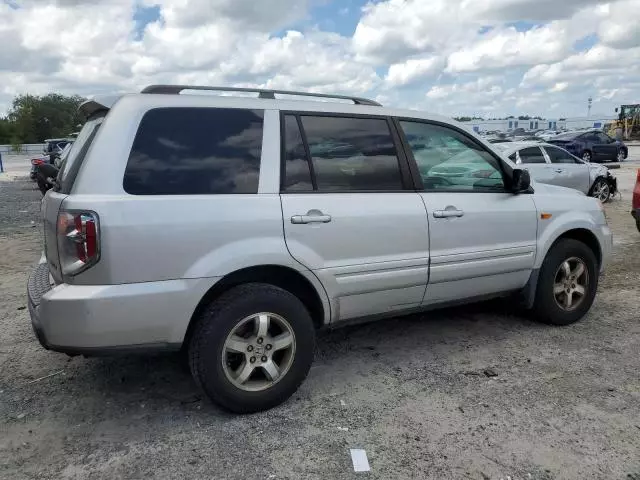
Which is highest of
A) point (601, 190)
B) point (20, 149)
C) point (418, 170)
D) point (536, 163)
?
point (20, 149)

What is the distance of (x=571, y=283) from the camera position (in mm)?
4789

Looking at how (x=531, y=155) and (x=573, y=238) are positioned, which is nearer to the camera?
(x=573, y=238)

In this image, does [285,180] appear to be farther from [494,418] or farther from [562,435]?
[562,435]

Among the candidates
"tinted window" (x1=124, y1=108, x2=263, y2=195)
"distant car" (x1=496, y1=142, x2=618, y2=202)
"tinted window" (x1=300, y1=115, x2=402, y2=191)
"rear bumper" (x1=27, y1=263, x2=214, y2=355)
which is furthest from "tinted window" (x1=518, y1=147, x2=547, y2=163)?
"rear bumper" (x1=27, y1=263, x2=214, y2=355)

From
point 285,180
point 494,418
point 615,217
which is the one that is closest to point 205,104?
point 285,180

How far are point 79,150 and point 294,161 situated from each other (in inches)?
50.3

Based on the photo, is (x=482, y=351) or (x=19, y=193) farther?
(x=19, y=193)


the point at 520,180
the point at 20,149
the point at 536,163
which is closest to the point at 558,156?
the point at 536,163

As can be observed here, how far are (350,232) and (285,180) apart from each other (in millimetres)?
521

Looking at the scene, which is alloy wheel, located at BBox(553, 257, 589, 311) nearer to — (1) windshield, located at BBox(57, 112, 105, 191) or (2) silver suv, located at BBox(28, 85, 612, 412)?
(2) silver suv, located at BBox(28, 85, 612, 412)

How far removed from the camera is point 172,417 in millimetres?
3303

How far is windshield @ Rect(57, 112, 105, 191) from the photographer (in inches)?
122

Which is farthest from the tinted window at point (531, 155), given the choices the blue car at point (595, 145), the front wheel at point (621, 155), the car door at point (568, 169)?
the front wheel at point (621, 155)

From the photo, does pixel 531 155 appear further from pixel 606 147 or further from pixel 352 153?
pixel 606 147
